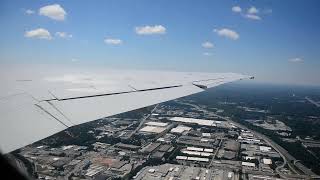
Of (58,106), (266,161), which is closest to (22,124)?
(58,106)

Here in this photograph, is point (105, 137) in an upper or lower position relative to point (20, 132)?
lower

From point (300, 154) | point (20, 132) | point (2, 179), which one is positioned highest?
point (20, 132)

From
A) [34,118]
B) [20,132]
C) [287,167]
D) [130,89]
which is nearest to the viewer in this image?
[20,132]

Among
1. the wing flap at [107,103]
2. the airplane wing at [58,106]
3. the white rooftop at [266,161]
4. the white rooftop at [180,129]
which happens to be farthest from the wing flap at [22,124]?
the white rooftop at [180,129]

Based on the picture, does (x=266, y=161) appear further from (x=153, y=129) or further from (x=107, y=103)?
(x=107, y=103)

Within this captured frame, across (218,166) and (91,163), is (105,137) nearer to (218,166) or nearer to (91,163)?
(91,163)

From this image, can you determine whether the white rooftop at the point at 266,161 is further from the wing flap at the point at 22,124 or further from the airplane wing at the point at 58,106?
the wing flap at the point at 22,124

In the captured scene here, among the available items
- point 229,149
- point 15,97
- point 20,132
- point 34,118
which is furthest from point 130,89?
point 229,149

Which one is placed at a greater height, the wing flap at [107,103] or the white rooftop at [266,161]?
the wing flap at [107,103]

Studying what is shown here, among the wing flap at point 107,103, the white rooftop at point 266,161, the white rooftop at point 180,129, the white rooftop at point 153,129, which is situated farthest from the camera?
the white rooftop at point 180,129

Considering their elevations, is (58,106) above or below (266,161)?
above

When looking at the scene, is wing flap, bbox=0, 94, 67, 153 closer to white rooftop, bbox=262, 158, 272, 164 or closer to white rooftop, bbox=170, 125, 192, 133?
white rooftop, bbox=262, 158, 272, 164
